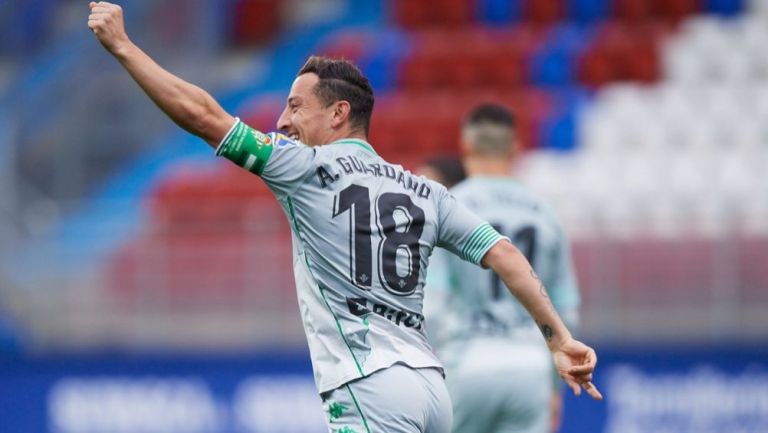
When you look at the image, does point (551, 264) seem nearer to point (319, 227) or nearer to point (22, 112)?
point (319, 227)

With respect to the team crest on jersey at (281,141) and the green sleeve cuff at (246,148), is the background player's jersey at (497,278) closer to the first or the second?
the team crest on jersey at (281,141)

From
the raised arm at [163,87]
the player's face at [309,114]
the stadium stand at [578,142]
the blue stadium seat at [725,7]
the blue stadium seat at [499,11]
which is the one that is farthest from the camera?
the blue stadium seat at [499,11]

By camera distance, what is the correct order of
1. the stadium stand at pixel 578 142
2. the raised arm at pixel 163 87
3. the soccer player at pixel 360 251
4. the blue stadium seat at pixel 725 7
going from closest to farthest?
the raised arm at pixel 163 87 → the soccer player at pixel 360 251 → the stadium stand at pixel 578 142 → the blue stadium seat at pixel 725 7

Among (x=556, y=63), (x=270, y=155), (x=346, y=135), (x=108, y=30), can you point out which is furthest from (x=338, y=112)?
(x=556, y=63)

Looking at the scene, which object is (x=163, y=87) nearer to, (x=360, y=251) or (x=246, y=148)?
(x=246, y=148)

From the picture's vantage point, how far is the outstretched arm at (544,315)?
4.66 meters

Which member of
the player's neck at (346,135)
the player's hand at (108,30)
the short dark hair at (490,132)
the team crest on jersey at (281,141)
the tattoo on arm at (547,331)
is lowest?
the tattoo on arm at (547,331)

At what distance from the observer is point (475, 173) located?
22.1 ft

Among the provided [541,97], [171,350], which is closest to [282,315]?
[171,350]

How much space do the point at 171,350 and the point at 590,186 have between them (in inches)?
183

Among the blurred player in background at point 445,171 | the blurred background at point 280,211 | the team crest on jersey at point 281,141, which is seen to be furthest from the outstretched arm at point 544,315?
the blurred background at point 280,211

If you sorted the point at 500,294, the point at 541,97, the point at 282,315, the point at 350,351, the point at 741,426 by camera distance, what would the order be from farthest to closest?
1. the point at 541,97
2. the point at 282,315
3. the point at 741,426
4. the point at 500,294
5. the point at 350,351

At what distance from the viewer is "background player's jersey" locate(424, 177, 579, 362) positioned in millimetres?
6594

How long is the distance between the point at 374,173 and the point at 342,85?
0.35 m
